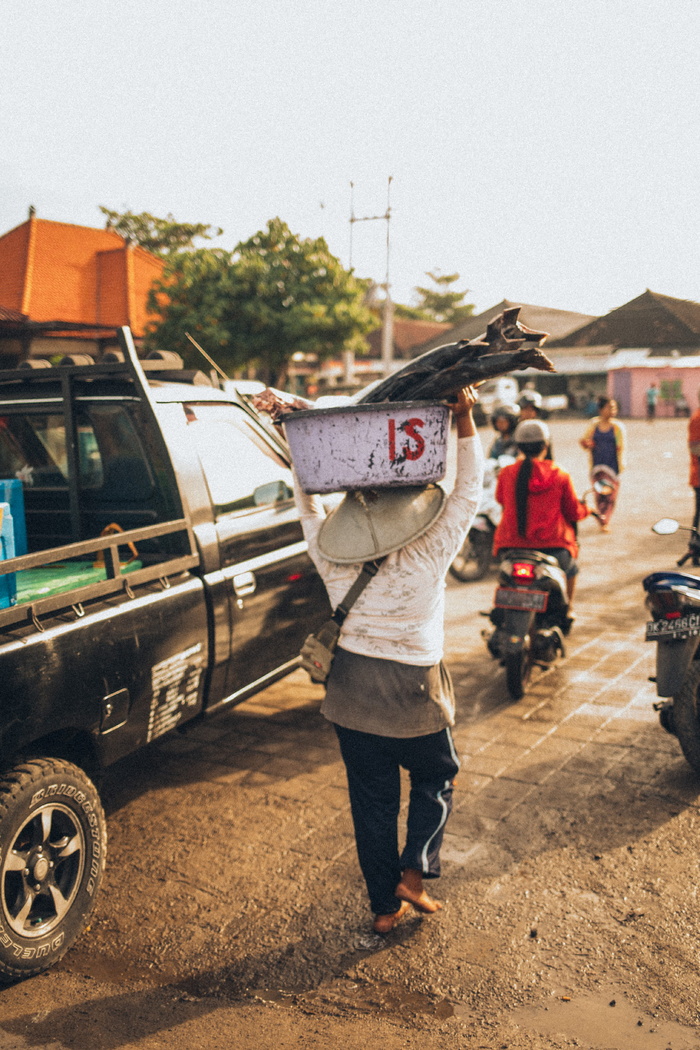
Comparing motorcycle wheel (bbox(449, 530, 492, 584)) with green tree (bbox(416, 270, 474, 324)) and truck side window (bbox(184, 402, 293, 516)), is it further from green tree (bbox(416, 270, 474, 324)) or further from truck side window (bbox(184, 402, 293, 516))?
green tree (bbox(416, 270, 474, 324))

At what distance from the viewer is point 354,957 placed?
2998 millimetres

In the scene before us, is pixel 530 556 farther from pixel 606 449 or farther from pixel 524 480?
pixel 606 449

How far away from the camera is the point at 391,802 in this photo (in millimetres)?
3109

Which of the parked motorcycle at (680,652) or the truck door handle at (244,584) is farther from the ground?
the truck door handle at (244,584)

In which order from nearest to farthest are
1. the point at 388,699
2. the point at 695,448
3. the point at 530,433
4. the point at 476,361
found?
the point at 476,361
the point at 388,699
the point at 530,433
the point at 695,448

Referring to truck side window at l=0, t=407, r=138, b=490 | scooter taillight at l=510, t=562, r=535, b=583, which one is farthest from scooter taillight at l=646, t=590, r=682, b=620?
truck side window at l=0, t=407, r=138, b=490

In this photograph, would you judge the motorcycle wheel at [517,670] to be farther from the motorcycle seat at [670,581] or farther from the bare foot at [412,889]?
the bare foot at [412,889]

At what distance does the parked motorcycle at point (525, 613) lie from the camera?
17.3 ft

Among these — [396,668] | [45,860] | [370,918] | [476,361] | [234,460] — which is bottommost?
[370,918]

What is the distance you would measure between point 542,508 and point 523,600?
69cm

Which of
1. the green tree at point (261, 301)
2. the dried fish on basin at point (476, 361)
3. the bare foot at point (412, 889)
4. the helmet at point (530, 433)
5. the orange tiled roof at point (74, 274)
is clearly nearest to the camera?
the dried fish on basin at point (476, 361)

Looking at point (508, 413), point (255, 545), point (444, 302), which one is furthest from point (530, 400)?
point (444, 302)

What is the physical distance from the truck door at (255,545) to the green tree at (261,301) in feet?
50.7

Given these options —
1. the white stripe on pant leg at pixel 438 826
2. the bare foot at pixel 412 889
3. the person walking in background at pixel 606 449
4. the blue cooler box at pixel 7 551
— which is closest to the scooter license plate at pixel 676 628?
the white stripe on pant leg at pixel 438 826
